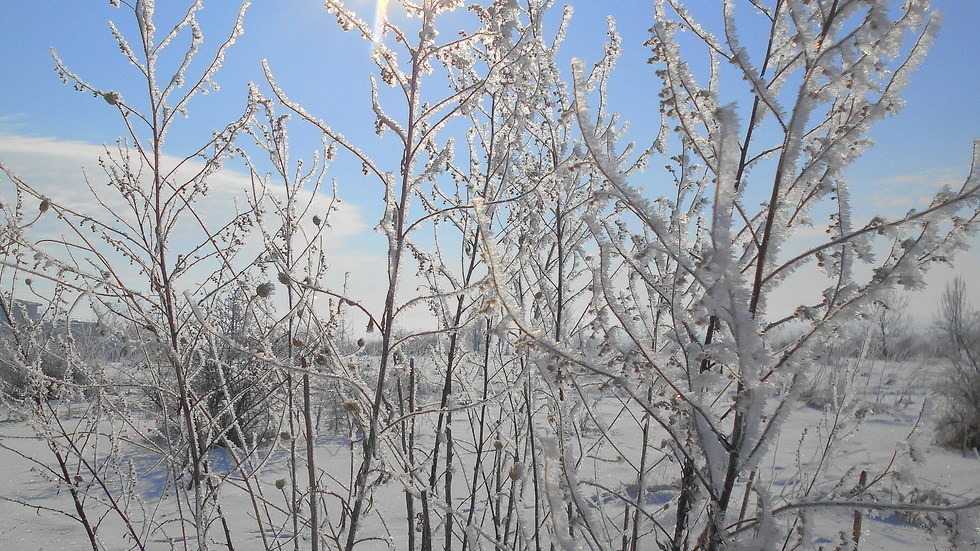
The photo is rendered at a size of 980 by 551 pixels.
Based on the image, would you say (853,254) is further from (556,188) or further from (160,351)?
(160,351)

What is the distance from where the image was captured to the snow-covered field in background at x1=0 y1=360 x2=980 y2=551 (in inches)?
72.7

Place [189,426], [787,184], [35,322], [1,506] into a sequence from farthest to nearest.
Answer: [1,506] → [35,322] → [189,426] → [787,184]

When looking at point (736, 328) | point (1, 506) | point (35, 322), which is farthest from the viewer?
point (1, 506)

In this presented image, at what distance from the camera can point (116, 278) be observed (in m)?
1.80

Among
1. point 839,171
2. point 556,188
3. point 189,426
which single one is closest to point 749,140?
point 839,171

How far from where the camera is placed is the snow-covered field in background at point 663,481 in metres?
1.85

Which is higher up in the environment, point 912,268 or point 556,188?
point 556,188

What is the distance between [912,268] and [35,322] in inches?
158

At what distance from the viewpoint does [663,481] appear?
6379 millimetres

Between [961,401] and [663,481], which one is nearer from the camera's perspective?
[663,481]

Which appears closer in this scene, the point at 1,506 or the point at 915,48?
the point at 915,48

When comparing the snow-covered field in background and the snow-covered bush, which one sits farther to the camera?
the snow-covered bush

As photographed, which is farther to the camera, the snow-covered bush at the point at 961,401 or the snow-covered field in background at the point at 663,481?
the snow-covered bush at the point at 961,401

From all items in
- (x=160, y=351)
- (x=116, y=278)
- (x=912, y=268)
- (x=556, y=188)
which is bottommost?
(x=160, y=351)
